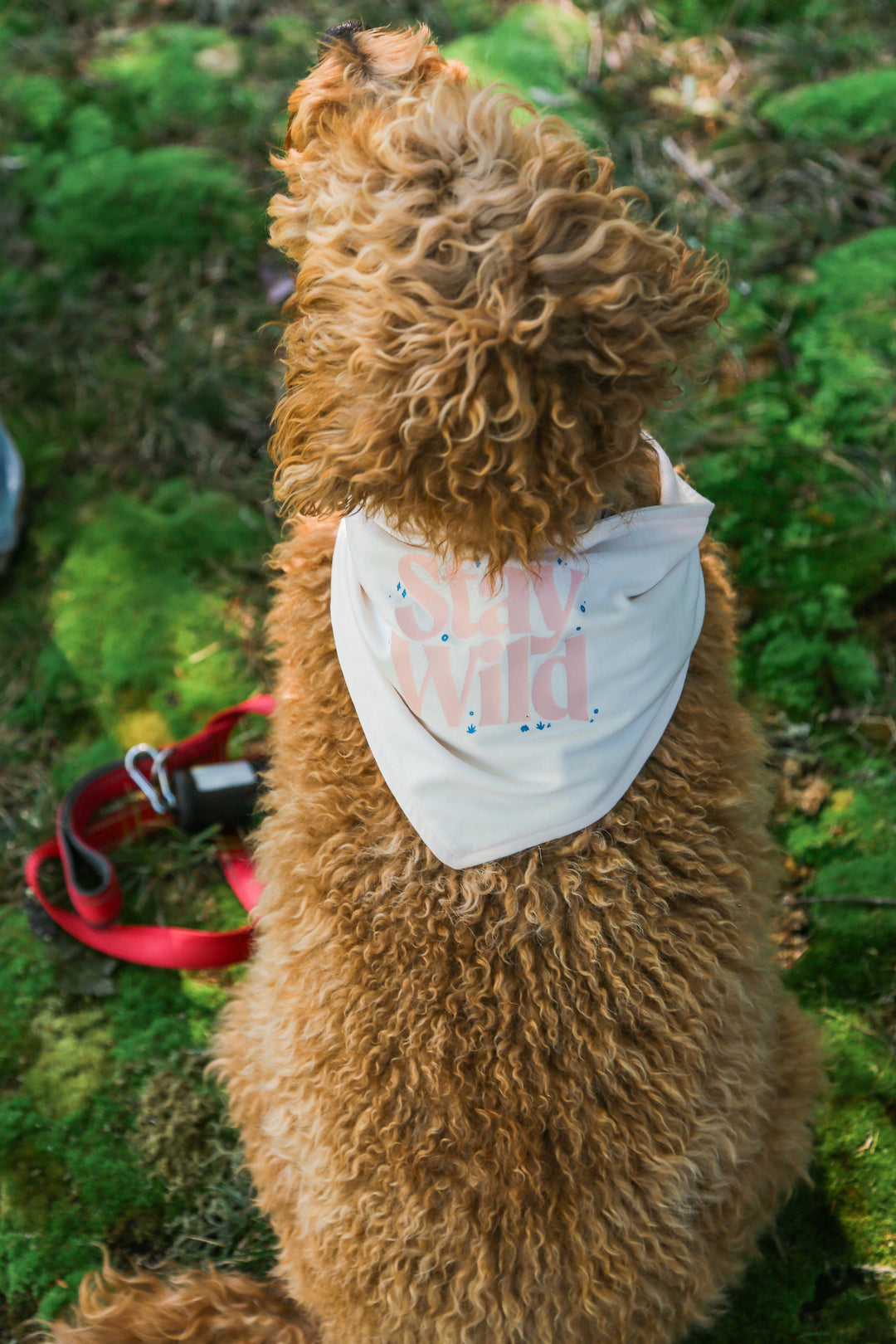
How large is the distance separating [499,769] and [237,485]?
217 centimetres

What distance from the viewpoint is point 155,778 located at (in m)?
2.78

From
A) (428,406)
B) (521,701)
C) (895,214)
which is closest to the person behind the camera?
(428,406)

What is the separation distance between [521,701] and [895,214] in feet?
10.1

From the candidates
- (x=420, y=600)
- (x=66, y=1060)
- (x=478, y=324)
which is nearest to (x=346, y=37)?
(x=478, y=324)

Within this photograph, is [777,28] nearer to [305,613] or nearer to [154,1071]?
[305,613]

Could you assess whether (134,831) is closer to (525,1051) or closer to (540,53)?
(525,1051)

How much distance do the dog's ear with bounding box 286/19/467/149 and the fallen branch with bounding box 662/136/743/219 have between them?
2.38 m

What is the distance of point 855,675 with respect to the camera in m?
2.93

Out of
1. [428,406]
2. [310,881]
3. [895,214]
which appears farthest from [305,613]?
[895,214]

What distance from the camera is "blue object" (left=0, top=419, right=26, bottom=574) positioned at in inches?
124

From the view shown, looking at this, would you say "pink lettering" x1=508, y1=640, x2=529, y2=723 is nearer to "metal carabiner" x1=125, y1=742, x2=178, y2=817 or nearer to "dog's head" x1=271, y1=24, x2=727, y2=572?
"dog's head" x1=271, y1=24, x2=727, y2=572

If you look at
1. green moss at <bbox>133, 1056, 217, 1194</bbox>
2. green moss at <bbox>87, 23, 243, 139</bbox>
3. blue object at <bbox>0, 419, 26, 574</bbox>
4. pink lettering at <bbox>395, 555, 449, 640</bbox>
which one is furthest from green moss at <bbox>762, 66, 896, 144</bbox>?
green moss at <bbox>133, 1056, 217, 1194</bbox>

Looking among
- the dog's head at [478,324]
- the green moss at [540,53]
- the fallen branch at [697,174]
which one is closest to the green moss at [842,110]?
the fallen branch at [697,174]

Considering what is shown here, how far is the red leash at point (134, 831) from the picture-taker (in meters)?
2.56
